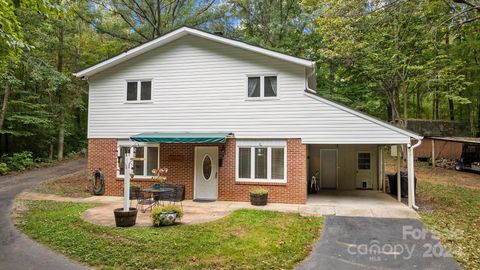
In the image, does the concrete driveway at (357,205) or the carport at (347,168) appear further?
the carport at (347,168)

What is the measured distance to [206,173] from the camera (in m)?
13.6

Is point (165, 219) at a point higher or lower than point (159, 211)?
lower

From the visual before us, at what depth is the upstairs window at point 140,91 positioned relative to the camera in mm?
14086

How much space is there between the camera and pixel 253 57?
42.7 feet

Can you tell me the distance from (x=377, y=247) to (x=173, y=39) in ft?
36.1

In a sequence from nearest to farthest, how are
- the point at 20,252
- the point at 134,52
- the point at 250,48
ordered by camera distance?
the point at 20,252 < the point at 250,48 < the point at 134,52

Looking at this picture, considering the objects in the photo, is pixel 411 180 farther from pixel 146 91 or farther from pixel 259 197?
pixel 146 91

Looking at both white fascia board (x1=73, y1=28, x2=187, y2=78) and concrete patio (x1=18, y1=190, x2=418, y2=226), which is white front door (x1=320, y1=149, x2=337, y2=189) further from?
white fascia board (x1=73, y1=28, x2=187, y2=78)

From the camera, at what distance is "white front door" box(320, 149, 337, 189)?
16797mm

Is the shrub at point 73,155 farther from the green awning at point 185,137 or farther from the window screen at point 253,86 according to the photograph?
the window screen at point 253,86

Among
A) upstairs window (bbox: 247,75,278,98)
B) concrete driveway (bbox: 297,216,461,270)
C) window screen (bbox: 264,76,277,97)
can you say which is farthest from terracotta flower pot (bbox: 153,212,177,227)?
window screen (bbox: 264,76,277,97)

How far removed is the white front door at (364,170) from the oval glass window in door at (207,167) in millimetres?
7994

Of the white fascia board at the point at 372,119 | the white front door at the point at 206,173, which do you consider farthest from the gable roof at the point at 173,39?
the white front door at the point at 206,173

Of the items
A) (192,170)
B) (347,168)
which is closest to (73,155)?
(192,170)
